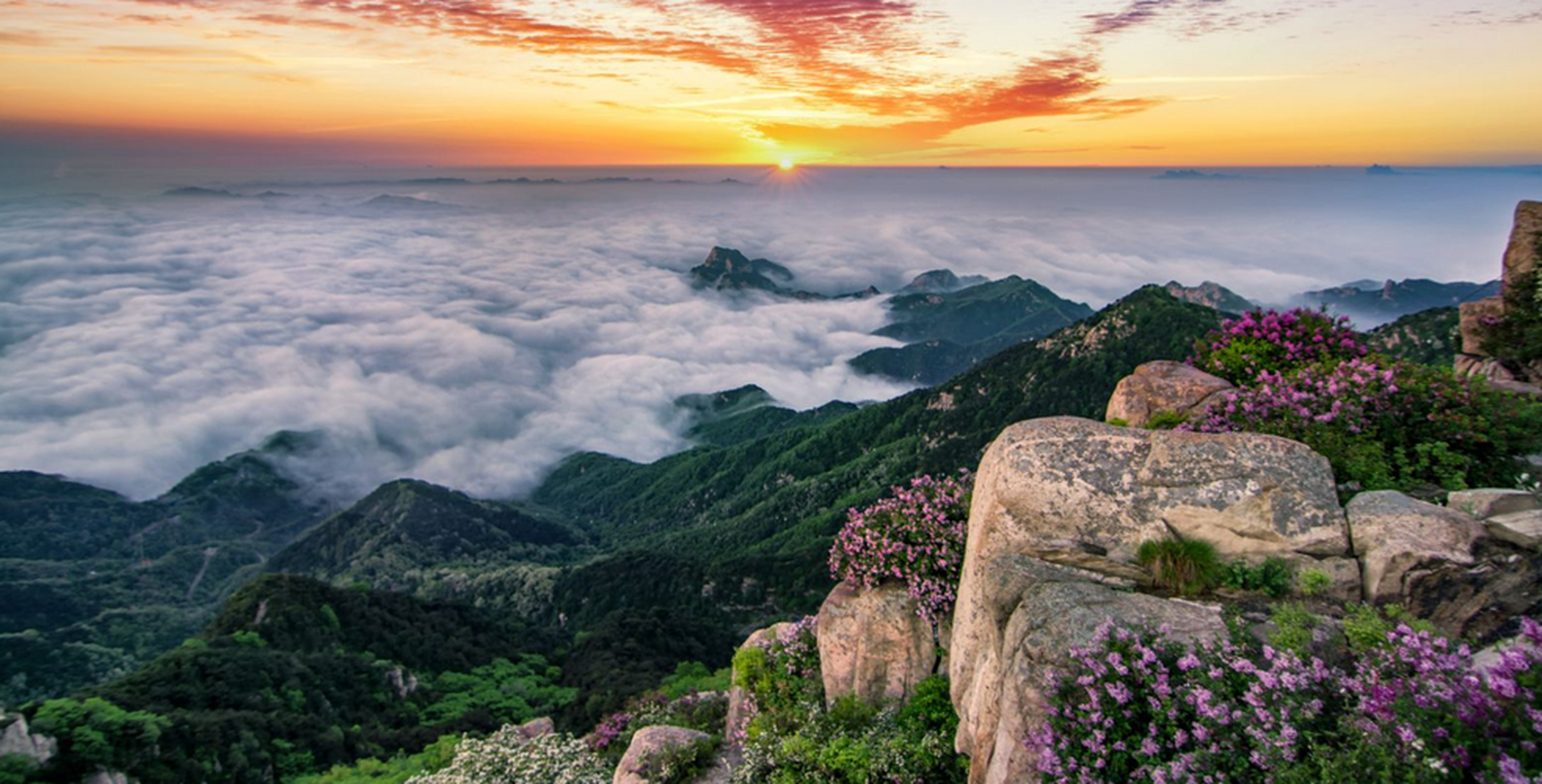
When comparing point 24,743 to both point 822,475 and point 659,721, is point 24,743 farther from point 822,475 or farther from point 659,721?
point 822,475

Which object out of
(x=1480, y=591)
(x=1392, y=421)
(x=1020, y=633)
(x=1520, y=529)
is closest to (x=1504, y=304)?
(x=1392, y=421)

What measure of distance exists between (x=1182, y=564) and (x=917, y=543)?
5.06m

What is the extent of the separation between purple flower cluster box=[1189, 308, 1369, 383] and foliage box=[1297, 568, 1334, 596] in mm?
7249

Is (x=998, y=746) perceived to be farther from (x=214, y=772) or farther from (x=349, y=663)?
(x=349, y=663)

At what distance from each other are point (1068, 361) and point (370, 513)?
145540mm

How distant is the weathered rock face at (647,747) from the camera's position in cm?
1402

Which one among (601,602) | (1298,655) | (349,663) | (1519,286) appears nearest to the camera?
(1298,655)

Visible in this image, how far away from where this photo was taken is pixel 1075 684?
725 centimetres

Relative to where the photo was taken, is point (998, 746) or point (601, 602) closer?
point (998, 746)

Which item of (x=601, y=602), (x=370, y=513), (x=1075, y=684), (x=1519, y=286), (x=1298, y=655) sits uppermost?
(x=1519, y=286)

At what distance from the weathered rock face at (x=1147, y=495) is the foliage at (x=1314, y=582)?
459mm

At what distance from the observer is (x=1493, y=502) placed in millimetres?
8539

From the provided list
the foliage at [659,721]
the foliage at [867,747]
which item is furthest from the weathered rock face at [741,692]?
the foliage at [867,747]

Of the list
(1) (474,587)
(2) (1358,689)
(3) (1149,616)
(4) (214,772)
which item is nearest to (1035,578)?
(3) (1149,616)
